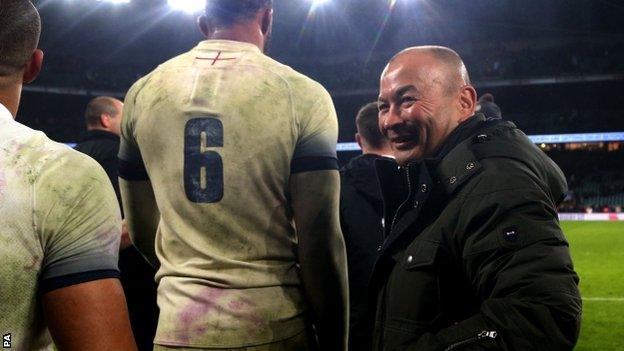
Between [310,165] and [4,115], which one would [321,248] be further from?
[4,115]

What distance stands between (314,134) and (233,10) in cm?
48

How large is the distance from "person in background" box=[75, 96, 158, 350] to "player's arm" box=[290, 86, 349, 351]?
6.36ft

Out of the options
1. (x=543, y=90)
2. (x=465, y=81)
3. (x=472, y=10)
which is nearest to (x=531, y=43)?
(x=543, y=90)

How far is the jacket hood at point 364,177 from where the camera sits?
3.16 m

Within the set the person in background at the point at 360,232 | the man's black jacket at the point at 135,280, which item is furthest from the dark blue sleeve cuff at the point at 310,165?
the man's black jacket at the point at 135,280

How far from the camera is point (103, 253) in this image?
121 cm

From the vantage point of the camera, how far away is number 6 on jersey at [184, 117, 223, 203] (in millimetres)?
1810

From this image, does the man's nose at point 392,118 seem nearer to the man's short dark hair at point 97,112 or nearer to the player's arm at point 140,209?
the player's arm at point 140,209

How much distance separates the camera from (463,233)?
1586 millimetres

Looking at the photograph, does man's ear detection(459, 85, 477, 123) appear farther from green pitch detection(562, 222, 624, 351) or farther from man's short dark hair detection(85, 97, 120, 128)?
green pitch detection(562, 222, 624, 351)

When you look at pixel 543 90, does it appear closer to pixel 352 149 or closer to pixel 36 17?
pixel 352 149

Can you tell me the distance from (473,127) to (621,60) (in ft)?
102

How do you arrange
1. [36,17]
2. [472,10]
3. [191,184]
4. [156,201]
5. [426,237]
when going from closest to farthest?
1. [36,17]
2. [426,237]
3. [191,184]
4. [156,201]
5. [472,10]

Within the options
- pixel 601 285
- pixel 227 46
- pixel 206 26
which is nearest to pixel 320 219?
pixel 227 46
